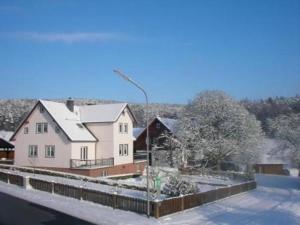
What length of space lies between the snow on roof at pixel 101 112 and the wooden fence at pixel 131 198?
18376mm

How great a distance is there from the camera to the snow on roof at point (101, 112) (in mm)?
53944

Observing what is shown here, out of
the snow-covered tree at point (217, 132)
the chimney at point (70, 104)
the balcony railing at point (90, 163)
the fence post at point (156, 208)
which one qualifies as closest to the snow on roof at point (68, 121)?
the chimney at point (70, 104)

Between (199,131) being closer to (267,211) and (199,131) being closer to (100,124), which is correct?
(100,124)

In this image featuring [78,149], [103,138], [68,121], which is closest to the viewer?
[78,149]

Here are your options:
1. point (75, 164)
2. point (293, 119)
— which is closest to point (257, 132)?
point (293, 119)

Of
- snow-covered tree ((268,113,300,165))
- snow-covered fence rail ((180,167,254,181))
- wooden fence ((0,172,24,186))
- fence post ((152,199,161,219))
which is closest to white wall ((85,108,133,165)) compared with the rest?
snow-covered fence rail ((180,167,254,181))

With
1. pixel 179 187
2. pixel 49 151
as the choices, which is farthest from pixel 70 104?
pixel 179 187

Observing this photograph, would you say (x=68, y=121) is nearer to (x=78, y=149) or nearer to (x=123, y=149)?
(x=78, y=149)

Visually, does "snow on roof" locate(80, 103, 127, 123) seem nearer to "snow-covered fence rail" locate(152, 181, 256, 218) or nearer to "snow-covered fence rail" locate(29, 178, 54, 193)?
"snow-covered fence rail" locate(29, 178, 54, 193)

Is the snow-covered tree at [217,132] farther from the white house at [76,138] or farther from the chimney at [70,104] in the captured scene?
the chimney at [70,104]

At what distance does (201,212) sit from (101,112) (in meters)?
30.6

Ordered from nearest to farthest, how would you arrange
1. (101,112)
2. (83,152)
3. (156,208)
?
(156,208) < (83,152) < (101,112)

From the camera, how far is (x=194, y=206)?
1125 inches

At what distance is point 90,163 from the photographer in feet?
167
